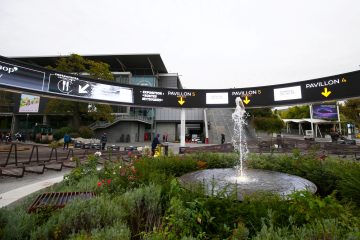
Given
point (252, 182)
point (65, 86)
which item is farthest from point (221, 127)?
point (252, 182)

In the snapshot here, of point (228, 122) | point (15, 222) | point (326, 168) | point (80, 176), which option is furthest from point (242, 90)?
point (228, 122)

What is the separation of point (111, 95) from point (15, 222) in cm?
1735

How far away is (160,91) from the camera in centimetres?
2094

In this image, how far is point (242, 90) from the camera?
67.9 ft

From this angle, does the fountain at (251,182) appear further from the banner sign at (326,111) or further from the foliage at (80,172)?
the banner sign at (326,111)

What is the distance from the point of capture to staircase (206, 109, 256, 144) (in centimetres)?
3753

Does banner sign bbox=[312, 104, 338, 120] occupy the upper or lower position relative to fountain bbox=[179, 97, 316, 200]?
upper

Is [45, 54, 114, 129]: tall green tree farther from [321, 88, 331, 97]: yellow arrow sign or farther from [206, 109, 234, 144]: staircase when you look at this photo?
[321, 88, 331, 97]: yellow arrow sign

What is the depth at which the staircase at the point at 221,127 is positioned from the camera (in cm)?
3753

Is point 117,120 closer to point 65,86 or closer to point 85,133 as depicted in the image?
point 85,133

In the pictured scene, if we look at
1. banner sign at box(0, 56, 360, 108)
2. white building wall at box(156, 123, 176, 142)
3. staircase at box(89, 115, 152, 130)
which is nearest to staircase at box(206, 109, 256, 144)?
white building wall at box(156, 123, 176, 142)

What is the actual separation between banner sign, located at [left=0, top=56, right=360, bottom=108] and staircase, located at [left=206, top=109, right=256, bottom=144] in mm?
16178

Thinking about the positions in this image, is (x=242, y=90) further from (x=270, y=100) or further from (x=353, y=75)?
(x=353, y=75)

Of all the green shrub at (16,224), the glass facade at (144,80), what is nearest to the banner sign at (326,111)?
the glass facade at (144,80)
